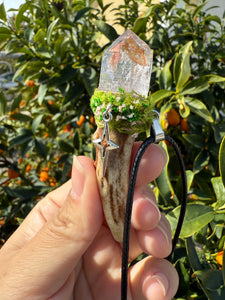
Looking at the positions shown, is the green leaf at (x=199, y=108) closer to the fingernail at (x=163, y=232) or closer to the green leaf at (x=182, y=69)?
the green leaf at (x=182, y=69)

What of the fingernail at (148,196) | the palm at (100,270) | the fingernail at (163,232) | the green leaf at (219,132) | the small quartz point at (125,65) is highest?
the small quartz point at (125,65)

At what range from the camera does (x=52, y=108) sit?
122 centimetres

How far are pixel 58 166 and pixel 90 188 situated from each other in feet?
3.47

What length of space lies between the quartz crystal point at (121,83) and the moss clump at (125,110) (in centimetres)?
1

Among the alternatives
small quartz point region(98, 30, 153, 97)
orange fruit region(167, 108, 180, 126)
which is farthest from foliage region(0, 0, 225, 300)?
small quartz point region(98, 30, 153, 97)

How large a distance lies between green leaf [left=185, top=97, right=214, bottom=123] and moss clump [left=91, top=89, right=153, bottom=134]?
1.22ft

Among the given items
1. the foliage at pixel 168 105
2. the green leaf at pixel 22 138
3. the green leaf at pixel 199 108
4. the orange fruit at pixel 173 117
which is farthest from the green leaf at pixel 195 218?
the green leaf at pixel 22 138

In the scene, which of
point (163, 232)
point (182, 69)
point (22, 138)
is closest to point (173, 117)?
point (182, 69)

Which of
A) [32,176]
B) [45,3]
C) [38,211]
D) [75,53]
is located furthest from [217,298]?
[32,176]

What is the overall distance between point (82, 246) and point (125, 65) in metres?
0.29

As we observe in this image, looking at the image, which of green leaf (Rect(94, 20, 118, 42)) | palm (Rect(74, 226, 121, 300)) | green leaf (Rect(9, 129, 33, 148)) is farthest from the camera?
green leaf (Rect(9, 129, 33, 148))

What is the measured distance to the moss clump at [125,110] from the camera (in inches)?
14.8

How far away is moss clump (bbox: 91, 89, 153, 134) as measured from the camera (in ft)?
1.23

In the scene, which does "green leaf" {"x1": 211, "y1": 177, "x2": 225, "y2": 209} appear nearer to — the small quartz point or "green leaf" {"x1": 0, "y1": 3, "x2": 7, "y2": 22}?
the small quartz point
